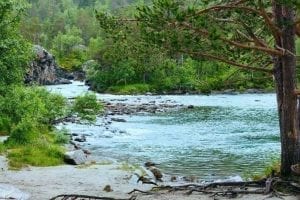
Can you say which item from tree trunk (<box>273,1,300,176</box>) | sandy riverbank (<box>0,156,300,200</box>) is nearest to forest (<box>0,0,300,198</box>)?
tree trunk (<box>273,1,300,176</box>)

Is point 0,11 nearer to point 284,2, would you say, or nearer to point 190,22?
point 190,22

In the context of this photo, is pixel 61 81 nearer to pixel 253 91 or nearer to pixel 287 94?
pixel 253 91

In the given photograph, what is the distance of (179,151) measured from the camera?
3438 cm

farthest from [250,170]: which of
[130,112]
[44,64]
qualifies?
[44,64]

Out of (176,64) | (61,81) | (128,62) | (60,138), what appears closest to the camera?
(128,62)

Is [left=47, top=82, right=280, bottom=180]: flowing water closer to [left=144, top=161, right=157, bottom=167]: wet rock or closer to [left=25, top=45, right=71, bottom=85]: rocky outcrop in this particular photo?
[left=144, top=161, right=157, bottom=167]: wet rock

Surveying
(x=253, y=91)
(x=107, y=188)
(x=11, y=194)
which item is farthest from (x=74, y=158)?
(x=253, y=91)

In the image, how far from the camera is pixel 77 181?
21.7 meters

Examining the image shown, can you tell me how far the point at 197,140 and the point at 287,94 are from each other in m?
21.7

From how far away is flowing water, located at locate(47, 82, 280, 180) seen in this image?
29516 millimetres

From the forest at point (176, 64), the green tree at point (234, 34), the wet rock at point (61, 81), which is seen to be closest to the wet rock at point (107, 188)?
the forest at point (176, 64)

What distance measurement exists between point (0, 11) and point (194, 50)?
16698mm

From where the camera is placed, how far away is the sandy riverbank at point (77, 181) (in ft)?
58.1

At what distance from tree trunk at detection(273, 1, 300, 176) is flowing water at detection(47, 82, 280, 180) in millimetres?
8238
